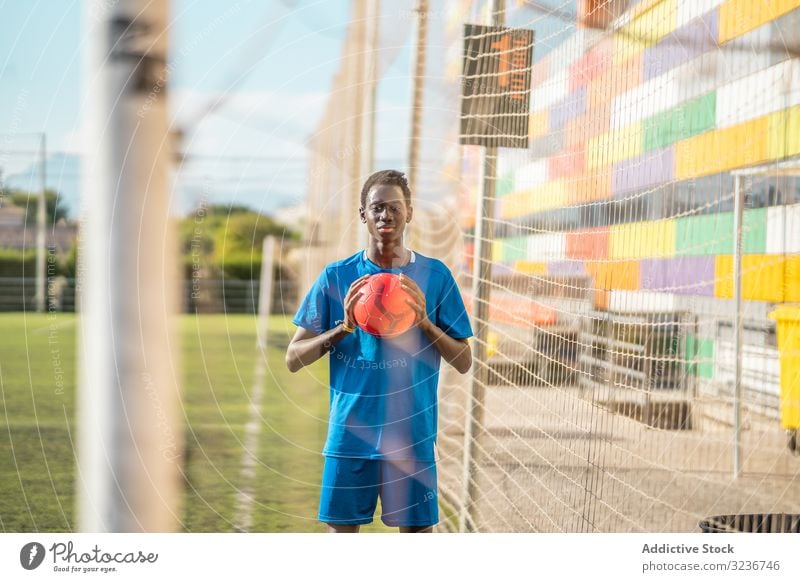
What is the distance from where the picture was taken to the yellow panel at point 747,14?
247cm

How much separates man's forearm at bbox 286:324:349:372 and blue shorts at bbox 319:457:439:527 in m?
0.22

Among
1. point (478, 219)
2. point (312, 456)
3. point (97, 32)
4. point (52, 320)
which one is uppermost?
point (97, 32)

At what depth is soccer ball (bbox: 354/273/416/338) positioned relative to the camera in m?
2.05

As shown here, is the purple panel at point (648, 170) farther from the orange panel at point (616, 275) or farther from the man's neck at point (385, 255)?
the man's neck at point (385, 255)

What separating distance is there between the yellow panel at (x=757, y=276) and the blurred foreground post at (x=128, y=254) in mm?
1531

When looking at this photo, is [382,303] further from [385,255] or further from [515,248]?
[515,248]

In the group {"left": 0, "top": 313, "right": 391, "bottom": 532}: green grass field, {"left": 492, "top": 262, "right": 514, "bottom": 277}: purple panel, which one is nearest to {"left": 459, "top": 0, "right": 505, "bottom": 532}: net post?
{"left": 492, "top": 262, "right": 514, "bottom": 277}: purple panel

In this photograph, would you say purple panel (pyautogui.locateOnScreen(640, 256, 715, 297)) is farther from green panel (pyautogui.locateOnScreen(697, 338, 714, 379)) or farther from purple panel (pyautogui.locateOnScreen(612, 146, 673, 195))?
green panel (pyautogui.locateOnScreen(697, 338, 714, 379))

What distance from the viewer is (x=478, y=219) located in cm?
319

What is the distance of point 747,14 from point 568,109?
54 cm

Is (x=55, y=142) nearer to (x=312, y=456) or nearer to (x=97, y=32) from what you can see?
(x=97, y=32)

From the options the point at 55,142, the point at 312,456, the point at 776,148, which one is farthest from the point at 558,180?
the point at 312,456

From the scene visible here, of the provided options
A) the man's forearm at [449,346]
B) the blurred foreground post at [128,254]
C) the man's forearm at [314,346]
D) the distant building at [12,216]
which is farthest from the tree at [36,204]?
the man's forearm at [449,346]
